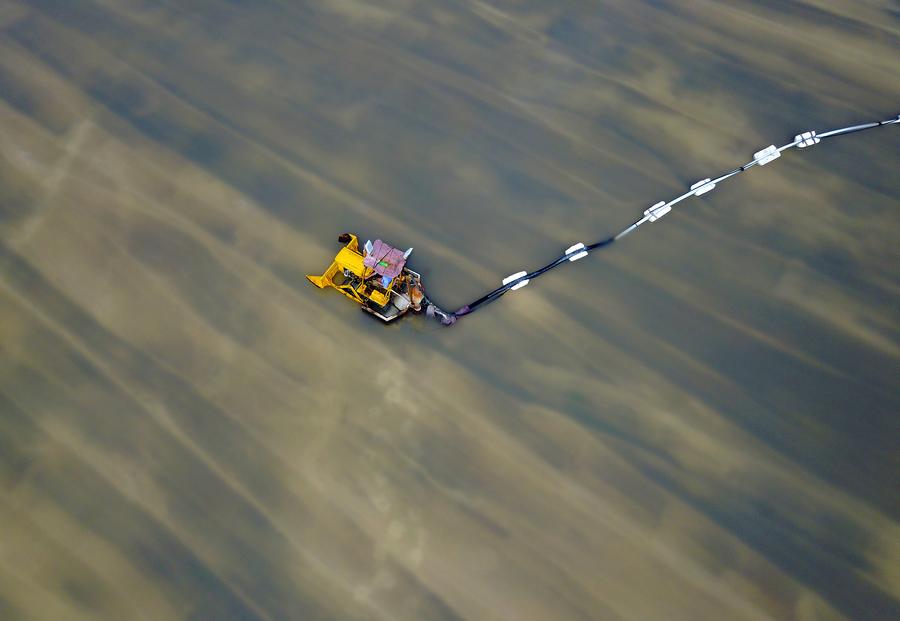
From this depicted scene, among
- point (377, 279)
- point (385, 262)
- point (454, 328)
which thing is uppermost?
point (385, 262)

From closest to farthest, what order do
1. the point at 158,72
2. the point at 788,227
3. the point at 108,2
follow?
the point at 788,227 < the point at 158,72 < the point at 108,2

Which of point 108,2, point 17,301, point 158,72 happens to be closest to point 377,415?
point 17,301

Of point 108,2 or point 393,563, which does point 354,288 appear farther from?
point 108,2

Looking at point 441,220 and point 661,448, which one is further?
point 441,220

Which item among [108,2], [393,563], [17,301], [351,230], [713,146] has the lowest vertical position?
[393,563]

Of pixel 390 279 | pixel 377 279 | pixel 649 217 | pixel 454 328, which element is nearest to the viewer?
pixel 390 279

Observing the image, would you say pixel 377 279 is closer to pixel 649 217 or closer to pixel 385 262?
pixel 385 262

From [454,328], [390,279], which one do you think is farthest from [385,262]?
[454,328]
